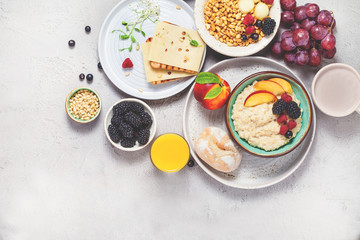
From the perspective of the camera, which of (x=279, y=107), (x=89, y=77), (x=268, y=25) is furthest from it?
(x=89, y=77)

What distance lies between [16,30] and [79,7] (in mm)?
352

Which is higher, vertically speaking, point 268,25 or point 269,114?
point 268,25

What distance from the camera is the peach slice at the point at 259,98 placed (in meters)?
1.36

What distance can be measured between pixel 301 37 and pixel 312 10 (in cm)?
15

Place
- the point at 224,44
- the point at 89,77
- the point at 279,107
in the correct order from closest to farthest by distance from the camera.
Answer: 1. the point at 279,107
2. the point at 224,44
3. the point at 89,77

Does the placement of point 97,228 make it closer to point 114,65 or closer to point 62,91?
point 62,91

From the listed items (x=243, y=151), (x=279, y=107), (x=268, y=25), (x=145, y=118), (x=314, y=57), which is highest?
(x=268, y=25)

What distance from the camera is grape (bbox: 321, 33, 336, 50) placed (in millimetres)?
1446

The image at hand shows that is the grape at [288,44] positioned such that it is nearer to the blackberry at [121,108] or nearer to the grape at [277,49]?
the grape at [277,49]

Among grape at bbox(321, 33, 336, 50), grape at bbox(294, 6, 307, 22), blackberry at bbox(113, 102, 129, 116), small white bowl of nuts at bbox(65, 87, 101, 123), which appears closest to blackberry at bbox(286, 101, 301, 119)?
grape at bbox(321, 33, 336, 50)

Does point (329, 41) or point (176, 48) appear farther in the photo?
point (176, 48)

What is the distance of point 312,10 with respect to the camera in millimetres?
1469

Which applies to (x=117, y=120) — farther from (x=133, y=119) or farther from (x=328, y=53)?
(x=328, y=53)

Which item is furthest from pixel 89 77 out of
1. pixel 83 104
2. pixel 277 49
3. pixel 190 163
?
pixel 277 49
